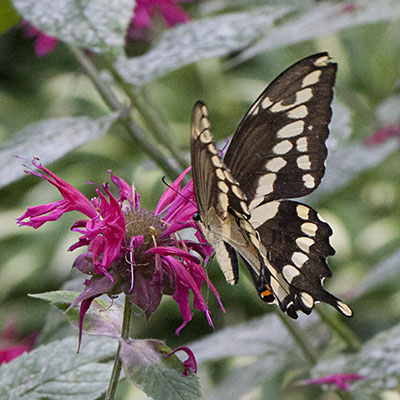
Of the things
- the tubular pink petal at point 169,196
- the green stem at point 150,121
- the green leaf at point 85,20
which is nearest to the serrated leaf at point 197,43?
the green stem at point 150,121

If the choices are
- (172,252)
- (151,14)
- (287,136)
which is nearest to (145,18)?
(151,14)

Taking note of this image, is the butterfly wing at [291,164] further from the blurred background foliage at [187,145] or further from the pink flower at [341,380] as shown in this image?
the blurred background foliage at [187,145]

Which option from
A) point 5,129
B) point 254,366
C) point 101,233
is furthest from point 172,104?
point 101,233

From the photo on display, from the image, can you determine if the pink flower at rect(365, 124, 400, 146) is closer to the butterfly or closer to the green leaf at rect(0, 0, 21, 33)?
the butterfly

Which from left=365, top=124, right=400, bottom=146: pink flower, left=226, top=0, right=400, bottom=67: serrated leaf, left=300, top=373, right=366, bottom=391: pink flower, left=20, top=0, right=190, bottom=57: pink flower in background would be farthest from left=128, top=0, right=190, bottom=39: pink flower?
left=300, top=373, right=366, bottom=391: pink flower

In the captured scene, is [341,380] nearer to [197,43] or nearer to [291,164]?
[291,164]

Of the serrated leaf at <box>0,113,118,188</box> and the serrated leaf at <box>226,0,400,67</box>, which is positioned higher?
the serrated leaf at <box>0,113,118,188</box>

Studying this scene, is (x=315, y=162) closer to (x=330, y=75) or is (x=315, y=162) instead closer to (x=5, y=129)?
(x=330, y=75)
